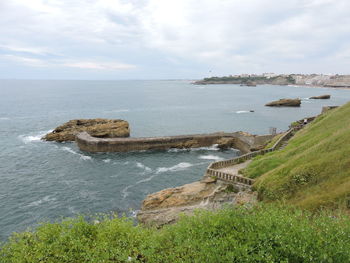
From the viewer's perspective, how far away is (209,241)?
1324cm

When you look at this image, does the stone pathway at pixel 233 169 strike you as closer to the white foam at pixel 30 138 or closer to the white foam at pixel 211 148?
the white foam at pixel 211 148

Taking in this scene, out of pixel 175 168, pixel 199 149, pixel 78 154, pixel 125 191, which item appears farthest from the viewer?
pixel 199 149

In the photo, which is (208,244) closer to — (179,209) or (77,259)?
(77,259)

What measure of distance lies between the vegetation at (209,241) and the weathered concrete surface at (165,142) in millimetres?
45055

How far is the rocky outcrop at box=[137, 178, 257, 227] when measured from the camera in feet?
93.1

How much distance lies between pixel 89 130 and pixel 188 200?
162ft

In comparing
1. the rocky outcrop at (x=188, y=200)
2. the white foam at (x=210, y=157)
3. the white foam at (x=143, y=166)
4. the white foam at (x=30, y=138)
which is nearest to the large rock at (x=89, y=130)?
the white foam at (x=30, y=138)

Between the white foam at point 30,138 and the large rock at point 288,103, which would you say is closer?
the white foam at point 30,138

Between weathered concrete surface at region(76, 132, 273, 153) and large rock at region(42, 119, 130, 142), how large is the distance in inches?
196

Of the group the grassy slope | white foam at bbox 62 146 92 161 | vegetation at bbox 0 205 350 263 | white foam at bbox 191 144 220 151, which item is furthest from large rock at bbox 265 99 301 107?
vegetation at bbox 0 205 350 263

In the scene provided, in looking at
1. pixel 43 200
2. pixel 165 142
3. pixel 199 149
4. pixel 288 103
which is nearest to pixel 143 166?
pixel 165 142

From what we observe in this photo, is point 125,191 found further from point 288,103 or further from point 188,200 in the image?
point 288,103

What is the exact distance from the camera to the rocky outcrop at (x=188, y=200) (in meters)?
28.4

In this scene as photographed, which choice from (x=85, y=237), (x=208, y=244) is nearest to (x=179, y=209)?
(x=85, y=237)
